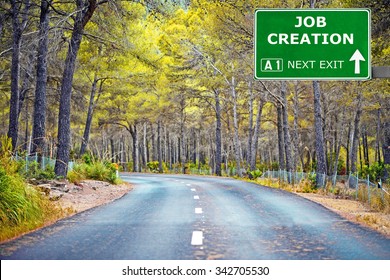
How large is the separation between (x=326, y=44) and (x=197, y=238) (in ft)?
18.5

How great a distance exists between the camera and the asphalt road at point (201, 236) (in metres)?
7.70

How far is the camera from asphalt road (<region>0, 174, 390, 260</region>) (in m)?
7.70

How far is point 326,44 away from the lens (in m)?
12.1

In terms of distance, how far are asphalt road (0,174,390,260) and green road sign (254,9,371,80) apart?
11.1ft

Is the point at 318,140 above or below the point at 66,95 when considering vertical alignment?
below

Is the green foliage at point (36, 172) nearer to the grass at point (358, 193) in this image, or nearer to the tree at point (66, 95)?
the tree at point (66, 95)

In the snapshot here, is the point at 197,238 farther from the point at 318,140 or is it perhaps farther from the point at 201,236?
the point at 318,140

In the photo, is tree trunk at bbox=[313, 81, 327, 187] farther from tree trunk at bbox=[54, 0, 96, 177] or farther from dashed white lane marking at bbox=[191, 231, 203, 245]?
dashed white lane marking at bbox=[191, 231, 203, 245]

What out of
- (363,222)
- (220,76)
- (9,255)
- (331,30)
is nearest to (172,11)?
(331,30)

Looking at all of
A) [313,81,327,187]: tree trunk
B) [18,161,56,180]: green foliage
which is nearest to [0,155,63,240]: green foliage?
[18,161,56,180]: green foliage

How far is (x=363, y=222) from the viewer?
39.8ft

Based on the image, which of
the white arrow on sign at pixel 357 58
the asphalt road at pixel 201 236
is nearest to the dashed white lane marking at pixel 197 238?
the asphalt road at pixel 201 236

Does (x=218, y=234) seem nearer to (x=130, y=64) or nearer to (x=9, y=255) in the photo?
(x=9, y=255)

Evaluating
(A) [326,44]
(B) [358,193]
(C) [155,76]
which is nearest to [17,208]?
(A) [326,44]
